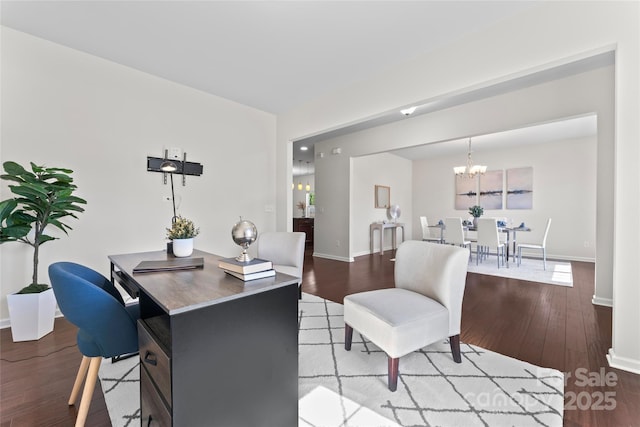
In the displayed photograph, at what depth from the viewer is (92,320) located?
1.19m

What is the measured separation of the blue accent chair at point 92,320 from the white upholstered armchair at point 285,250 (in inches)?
66.8

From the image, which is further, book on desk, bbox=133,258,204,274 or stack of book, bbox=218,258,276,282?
book on desk, bbox=133,258,204,274

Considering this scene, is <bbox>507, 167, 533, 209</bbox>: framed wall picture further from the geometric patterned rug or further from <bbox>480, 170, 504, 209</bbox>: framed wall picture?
the geometric patterned rug

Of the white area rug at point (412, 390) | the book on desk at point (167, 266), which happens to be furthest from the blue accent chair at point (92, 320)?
the white area rug at point (412, 390)

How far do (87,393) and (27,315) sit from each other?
170 centimetres

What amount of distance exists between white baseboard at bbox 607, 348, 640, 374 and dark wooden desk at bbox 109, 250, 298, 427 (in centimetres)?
223

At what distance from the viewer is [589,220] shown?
5.62m

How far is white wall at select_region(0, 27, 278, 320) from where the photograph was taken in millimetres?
2561

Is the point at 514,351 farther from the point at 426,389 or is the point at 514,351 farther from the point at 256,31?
the point at 256,31

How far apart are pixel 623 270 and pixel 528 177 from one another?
5.45 metres

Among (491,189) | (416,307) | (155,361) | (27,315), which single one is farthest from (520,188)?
(27,315)

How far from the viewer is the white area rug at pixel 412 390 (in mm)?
1405

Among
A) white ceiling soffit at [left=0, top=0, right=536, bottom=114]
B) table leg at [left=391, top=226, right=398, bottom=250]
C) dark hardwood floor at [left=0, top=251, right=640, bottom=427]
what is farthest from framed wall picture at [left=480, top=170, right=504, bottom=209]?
white ceiling soffit at [left=0, top=0, right=536, bottom=114]

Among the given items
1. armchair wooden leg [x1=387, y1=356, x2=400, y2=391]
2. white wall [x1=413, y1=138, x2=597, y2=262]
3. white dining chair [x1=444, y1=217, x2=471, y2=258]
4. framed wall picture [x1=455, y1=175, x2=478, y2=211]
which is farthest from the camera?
framed wall picture [x1=455, y1=175, x2=478, y2=211]
